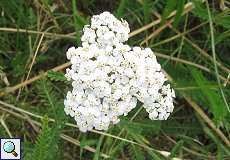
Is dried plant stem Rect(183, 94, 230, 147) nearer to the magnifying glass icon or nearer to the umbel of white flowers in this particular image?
the umbel of white flowers

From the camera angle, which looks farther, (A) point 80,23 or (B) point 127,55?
(A) point 80,23

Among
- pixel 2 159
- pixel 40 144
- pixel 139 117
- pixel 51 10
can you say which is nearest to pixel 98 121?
pixel 40 144

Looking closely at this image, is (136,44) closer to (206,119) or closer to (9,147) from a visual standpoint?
(206,119)

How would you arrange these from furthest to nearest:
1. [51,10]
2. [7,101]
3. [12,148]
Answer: [51,10] → [7,101] → [12,148]

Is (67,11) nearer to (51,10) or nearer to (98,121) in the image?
(51,10)

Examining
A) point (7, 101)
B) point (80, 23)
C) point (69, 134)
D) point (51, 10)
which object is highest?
point (51, 10)

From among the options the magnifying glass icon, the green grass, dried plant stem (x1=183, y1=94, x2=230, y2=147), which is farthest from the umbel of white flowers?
dried plant stem (x1=183, y1=94, x2=230, y2=147)

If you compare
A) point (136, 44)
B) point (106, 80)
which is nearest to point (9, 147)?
point (106, 80)
